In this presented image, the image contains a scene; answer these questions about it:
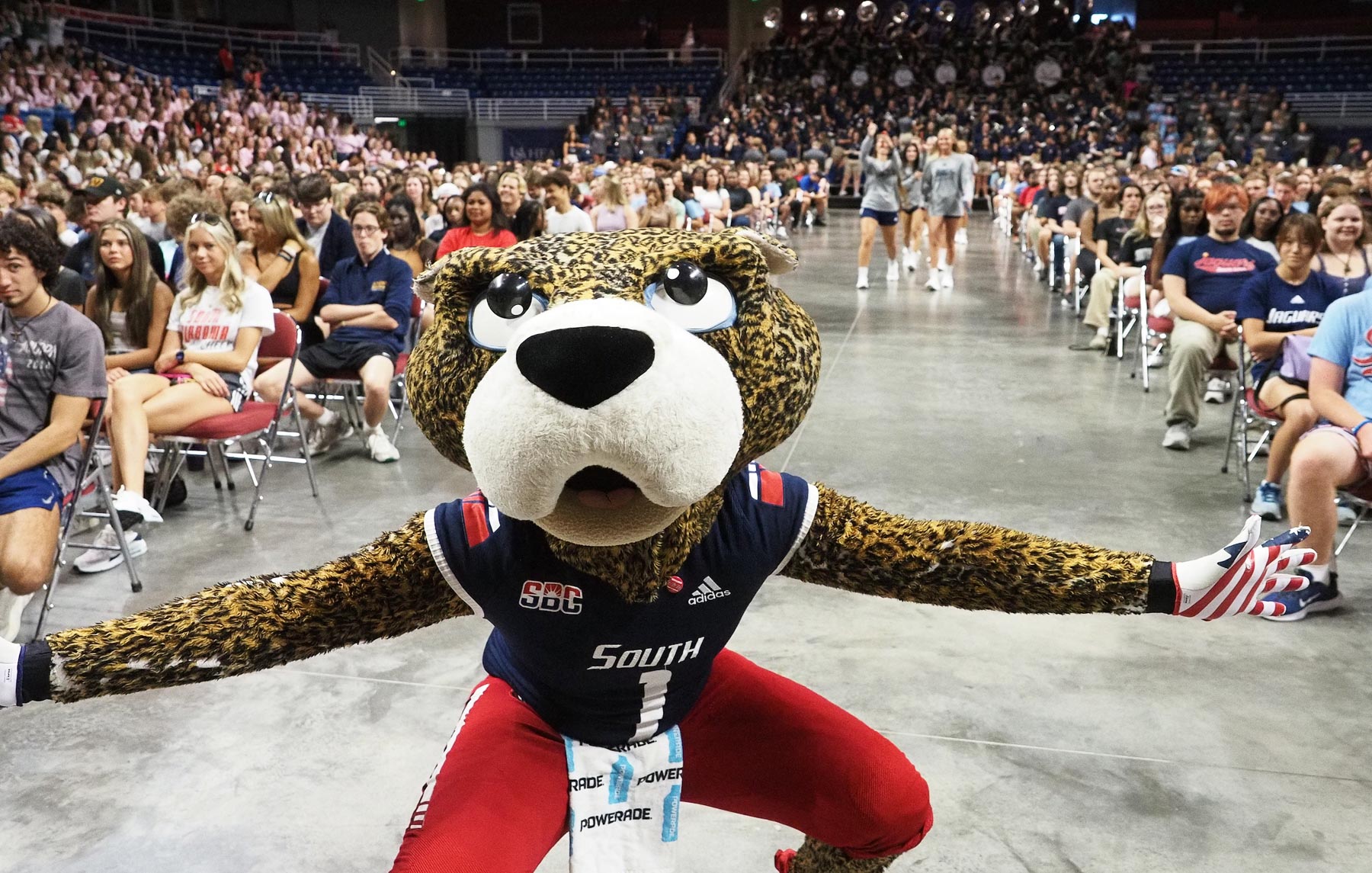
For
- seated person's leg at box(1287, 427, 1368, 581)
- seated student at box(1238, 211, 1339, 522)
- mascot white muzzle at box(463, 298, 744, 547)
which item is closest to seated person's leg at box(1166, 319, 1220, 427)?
seated student at box(1238, 211, 1339, 522)

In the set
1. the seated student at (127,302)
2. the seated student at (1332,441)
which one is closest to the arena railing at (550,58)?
the seated student at (127,302)

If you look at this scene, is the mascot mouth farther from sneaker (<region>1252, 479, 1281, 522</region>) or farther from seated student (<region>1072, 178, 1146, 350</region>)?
seated student (<region>1072, 178, 1146, 350</region>)

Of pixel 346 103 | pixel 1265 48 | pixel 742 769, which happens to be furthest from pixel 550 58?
pixel 742 769

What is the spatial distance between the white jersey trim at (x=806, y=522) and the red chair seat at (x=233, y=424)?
133 inches

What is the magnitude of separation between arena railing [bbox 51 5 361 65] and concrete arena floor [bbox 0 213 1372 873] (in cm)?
2143

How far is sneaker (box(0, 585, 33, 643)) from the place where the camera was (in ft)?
11.1

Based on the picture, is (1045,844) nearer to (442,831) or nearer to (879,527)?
(879,527)

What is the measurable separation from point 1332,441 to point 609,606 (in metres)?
3.00

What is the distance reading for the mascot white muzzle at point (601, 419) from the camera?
121 cm

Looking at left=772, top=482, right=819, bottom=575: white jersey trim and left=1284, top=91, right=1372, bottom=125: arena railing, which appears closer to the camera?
left=772, top=482, right=819, bottom=575: white jersey trim

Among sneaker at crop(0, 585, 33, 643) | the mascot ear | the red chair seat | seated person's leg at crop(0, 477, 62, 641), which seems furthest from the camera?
the red chair seat

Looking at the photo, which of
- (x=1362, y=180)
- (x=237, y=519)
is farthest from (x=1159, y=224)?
(x=237, y=519)

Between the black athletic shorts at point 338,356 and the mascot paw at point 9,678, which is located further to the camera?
the black athletic shorts at point 338,356

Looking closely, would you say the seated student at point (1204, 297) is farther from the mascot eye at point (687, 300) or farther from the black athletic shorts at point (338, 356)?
the mascot eye at point (687, 300)
